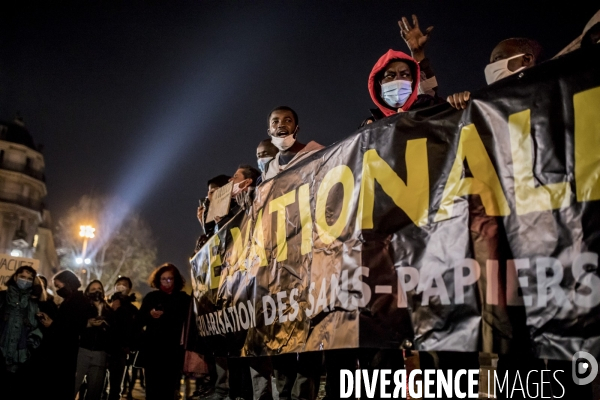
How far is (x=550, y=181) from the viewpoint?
2.27m

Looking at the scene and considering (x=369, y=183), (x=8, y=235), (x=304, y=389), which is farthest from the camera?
(x=8, y=235)

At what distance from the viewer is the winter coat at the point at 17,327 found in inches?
247

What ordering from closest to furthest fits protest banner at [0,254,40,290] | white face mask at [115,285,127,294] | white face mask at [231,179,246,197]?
white face mask at [231,179,246,197] → white face mask at [115,285,127,294] → protest banner at [0,254,40,290]

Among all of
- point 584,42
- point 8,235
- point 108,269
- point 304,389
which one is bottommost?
point 304,389

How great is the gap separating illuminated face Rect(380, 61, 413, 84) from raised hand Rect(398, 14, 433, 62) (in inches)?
13.1

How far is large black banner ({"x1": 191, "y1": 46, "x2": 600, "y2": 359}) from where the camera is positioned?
85.4 inches

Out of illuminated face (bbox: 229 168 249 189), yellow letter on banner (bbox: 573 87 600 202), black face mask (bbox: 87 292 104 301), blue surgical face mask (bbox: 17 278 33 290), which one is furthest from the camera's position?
black face mask (bbox: 87 292 104 301)

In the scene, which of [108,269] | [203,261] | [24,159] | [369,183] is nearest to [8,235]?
[24,159]

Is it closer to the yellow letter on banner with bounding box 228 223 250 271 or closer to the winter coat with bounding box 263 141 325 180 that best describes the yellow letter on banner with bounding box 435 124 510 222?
the winter coat with bounding box 263 141 325 180

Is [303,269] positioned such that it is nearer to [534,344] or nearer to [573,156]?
[534,344]

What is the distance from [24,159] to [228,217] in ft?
222

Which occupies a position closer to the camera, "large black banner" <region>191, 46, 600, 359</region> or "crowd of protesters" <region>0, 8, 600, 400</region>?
"large black banner" <region>191, 46, 600, 359</region>

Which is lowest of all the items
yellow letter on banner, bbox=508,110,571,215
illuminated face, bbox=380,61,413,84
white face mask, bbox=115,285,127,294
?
yellow letter on banner, bbox=508,110,571,215

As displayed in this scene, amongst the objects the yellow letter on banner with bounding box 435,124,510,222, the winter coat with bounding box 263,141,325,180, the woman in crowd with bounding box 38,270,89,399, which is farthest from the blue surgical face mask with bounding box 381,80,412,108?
the woman in crowd with bounding box 38,270,89,399
